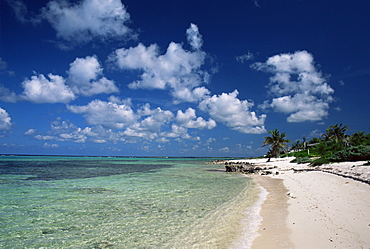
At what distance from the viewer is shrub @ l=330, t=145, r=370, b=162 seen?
25041 millimetres

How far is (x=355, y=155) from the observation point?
86.5 ft

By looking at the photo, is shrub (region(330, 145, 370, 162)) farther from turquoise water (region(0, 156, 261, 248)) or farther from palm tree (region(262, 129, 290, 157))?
palm tree (region(262, 129, 290, 157))

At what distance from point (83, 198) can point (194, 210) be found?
8.22 m

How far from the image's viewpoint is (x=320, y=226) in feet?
26.4

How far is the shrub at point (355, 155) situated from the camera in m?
25.0

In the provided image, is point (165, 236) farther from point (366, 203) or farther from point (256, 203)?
point (366, 203)

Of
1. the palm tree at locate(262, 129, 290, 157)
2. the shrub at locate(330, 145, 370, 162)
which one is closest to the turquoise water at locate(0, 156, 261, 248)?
the shrub at locate(330, 145, 370, 162)

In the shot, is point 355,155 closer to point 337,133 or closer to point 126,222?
point 126,222

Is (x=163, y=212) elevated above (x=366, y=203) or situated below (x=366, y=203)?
below

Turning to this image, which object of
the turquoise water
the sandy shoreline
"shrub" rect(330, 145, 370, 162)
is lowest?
the turquoise water

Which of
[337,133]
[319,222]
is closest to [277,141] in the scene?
[337,133]

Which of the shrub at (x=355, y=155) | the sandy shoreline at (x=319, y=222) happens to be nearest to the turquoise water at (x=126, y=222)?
the sandy shoreline at (x=319, y=222)

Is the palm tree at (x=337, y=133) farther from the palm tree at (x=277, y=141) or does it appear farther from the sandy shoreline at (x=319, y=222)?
the sandy shoreline at (x=319, y=222)

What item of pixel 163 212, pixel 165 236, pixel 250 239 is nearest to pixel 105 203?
pixel 163 212
